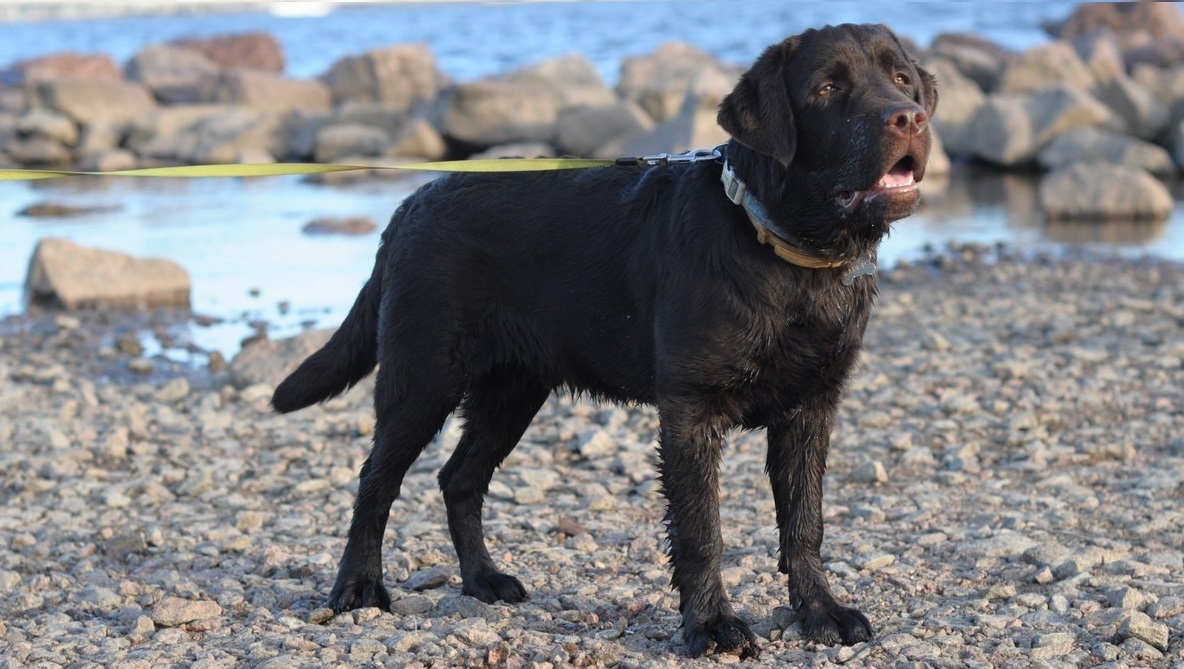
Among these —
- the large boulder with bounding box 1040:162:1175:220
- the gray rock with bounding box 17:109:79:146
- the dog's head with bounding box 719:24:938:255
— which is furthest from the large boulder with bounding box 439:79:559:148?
the dog's head with bounding box 719:24:938:255

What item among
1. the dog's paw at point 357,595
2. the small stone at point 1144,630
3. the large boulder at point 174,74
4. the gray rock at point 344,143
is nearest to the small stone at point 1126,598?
the small stone at point 1144,630

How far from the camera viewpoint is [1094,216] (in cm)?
1477

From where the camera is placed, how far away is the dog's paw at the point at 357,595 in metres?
4.64

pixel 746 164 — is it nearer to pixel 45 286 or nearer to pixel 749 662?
pixel 749 662

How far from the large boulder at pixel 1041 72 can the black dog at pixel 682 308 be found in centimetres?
1947

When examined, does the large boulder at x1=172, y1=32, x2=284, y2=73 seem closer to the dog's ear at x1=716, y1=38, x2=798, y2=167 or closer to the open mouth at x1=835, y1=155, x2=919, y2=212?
the dog's ear at x1=716, y1=38, x2=798, y2=167

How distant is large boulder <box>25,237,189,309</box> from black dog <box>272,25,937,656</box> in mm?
6481

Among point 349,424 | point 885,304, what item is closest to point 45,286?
point 349,424

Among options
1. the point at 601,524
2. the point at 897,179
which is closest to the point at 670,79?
the point at 601,524

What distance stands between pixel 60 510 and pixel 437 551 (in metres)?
1.74

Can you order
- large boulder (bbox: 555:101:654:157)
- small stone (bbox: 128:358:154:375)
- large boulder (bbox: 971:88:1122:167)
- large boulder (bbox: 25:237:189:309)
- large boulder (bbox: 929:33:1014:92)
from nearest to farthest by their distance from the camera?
1. small stone (bbox: 128:358:154:375)
2. large boulder (bbox: 25:237:189:309)
3. large boulder (bbox: 971:88:1122:167)
4. large boulder (bbox: 555:101:654:157)
5. large boulder (bbox: 929:33:1014:92)

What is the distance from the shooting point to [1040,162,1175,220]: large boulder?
14.6 meters

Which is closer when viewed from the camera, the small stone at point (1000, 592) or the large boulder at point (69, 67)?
the small stone at point (1000, 592)

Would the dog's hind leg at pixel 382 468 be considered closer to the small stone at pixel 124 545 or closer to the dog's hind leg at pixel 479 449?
the dog's hind leg at pixel 479 449
